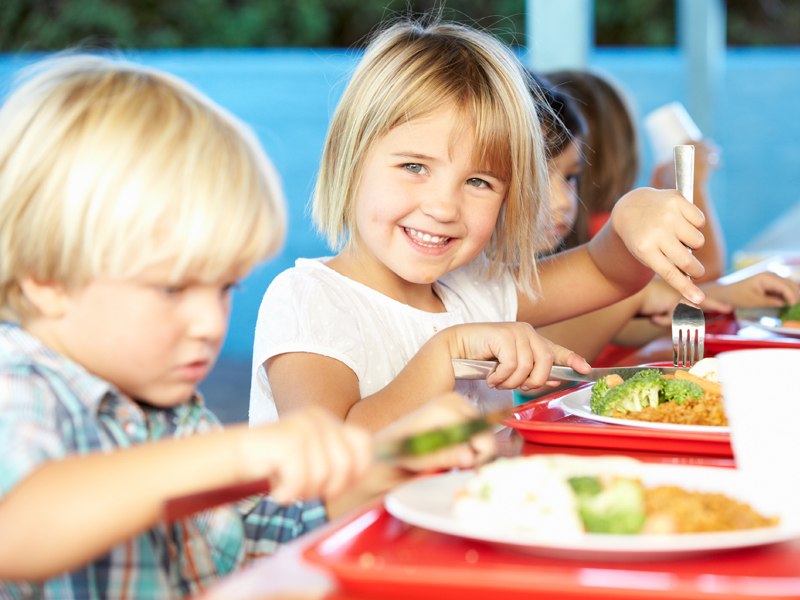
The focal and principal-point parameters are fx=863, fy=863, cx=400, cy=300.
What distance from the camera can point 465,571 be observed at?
52 centimetres

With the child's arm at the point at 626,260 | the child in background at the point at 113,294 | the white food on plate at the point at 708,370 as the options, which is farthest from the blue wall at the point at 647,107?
the child in background at the point at 113,294

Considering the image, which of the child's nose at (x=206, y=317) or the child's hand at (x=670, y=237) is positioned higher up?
the child's nose at (x=206, y=317)

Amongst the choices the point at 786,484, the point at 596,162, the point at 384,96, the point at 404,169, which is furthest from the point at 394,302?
the point at 596,162

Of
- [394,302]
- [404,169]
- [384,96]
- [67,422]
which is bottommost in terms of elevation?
[394,302]

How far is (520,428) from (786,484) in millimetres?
304

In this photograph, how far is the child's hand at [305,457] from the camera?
0.61m

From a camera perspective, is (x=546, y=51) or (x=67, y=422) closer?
(x=67, y=422)

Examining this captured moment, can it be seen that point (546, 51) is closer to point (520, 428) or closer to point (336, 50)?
point (520, 428)

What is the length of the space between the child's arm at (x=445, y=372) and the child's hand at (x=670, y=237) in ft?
0.83

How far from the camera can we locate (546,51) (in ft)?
10.3

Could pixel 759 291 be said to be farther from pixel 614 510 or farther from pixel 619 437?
pixel 614 510

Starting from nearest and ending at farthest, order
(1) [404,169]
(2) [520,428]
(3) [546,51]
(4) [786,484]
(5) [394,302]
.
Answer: (4) [786,484], (2) [520,428], (1) [404,169], (5) [394,302], (3) [546,51]

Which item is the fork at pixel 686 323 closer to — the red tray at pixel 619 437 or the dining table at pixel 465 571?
the red tray at pixel 619 437

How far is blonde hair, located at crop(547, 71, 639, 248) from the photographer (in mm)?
2604
